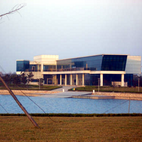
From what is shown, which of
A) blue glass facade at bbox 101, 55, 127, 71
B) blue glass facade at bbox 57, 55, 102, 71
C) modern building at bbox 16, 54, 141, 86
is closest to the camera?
blue glass facade at bbox 101, 55, 127, 71

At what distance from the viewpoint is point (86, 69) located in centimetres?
5906

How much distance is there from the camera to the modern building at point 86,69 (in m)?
55.0

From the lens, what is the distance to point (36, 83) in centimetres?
6862

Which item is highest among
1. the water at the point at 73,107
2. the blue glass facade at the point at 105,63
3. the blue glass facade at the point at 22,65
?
the blue glass facade at the point at 105,63

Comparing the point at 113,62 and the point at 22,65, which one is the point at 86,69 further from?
the point at 22,65

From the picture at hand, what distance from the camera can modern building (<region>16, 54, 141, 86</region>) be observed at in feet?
181

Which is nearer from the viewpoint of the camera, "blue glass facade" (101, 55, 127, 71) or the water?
the water

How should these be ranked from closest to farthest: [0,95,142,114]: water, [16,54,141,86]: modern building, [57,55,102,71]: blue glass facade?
1. [0,95,142,114]: water
2. [16,54,141,86]: modern building
3. [57,55,102,71]: blue glass facade

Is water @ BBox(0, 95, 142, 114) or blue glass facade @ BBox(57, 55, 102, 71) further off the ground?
blue glass facade @ BBox(57, 55, 102, 71)

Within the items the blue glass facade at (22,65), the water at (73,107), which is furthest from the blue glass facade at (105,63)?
the water at (73,107)

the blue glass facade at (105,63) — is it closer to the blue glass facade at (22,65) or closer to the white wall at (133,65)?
the white wall at (133,65)

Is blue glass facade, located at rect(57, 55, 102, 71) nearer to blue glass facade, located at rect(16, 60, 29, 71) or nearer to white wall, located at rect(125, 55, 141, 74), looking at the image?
blue glass facade, located at rect(16, 60, 29, 71)

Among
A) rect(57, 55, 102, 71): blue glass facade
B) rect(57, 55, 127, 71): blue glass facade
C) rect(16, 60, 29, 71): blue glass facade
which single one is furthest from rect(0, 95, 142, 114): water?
rect(16, 60, 29, 71): blue glass facade

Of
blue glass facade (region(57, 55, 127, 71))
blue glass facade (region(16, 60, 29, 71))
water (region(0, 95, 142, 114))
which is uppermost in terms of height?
blue glass facade (region(57, 55, 127, 71))
